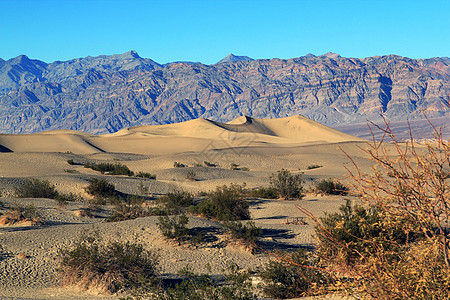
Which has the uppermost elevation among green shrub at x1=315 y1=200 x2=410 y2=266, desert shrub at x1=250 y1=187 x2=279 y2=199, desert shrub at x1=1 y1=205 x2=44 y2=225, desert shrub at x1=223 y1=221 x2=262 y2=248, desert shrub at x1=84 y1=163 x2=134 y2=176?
green shrub at x1=315 y1=200 x2=410 y2=266

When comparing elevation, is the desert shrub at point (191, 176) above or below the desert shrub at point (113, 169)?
below

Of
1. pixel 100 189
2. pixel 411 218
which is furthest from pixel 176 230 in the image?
pixel 100 189

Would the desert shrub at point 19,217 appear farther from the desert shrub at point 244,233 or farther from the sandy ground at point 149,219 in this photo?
the desert shrub at point 244,233

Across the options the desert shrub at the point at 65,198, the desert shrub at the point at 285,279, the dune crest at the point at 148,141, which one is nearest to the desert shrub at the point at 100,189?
the desert shrub at the point at 65,198

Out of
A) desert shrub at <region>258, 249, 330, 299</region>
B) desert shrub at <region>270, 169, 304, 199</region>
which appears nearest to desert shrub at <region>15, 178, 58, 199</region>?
desert shrub at <region>270, 169, 304, 199</region>

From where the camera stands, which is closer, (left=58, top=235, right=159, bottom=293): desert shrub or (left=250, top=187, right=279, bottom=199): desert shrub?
(left=58, top=235, right=159, bottom=293): desert shrub

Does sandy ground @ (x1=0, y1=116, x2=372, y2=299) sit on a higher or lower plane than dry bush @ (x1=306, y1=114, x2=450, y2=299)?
lower

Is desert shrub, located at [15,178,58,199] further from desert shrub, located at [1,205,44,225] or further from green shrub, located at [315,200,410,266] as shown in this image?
green shrub, located at [315,200,410,266]

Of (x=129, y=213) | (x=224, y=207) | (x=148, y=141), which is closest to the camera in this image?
(x=129, y=213)

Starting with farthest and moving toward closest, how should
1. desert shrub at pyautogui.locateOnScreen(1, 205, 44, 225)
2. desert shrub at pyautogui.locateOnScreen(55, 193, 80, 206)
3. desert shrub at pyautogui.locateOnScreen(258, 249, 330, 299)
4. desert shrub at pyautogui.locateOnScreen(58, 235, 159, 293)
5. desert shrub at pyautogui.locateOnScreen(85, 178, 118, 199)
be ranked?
desert shrub at pyautogui.locateOnScreen(85, 178, 118, 199)
desert shrub at pyautogui.locateOnScreen(55, 193, 80, 206)
desert shrub at pyautogui.locateOnScreen(1, 205, 44, 225)
desert shrub at pyautogui.locateOnScreen(58, 235, 159, 293)
desert shrub at pyautogui.locateOnScreen(258, 249, 330, 299)

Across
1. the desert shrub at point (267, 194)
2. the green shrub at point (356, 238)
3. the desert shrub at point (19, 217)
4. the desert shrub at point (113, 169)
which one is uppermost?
the green shrub at point (356, 238)

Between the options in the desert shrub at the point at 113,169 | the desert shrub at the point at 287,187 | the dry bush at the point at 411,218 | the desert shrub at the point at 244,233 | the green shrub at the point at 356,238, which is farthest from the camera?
the desert shrub at the point at 113,169

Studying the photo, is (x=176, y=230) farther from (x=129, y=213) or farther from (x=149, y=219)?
(x=129, y=213)

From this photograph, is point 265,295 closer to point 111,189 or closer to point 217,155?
point 111,189
